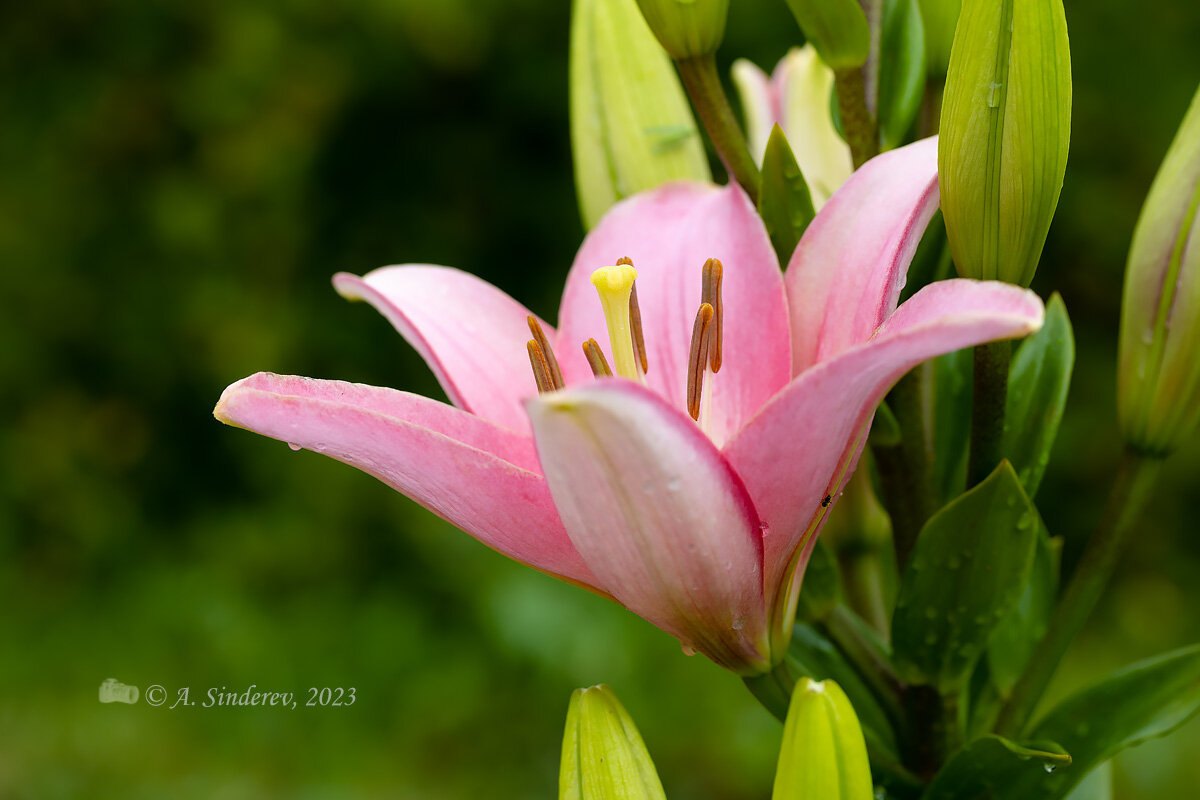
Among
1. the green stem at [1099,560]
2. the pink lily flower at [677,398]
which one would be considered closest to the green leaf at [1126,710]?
Result: the green stem at [1099,560]

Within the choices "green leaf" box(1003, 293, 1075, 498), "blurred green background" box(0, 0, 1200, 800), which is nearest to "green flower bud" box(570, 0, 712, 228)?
"green leaf" box(1003, 293, 1075, 498)

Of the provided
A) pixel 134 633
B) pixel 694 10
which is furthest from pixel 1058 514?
pixel 694 10

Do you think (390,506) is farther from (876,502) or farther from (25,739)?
(876,502)

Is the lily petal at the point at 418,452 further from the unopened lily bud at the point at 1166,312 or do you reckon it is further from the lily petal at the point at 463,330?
the unopened lily bud at the point at 1166,312

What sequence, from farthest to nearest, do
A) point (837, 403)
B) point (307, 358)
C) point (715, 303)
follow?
point (307, 358) < point (715, 303) < point (837, 403)

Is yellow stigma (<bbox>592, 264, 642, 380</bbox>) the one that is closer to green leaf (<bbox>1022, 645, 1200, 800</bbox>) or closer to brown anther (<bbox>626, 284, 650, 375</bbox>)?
brown anther (<bbox>626, 284, 650, 375</bbox>)

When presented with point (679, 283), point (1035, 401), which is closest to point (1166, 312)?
point (1035, 401)

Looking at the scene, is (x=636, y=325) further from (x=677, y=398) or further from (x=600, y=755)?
(x=600, y=755)
